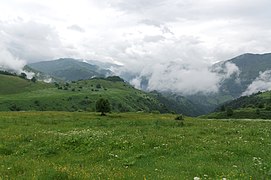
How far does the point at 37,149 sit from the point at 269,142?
697 inches

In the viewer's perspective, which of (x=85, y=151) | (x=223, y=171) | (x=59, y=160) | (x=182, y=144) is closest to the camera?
(x=223, y=171)

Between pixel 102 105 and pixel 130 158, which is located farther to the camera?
pixel 102 105

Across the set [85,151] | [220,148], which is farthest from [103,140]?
[220,148]

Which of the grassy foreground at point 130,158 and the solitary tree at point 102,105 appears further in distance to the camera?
the solitary tree at point 102,105

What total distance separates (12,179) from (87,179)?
3189 millimetres

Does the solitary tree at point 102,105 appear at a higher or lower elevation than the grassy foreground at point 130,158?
higher

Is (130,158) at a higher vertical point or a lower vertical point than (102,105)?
lower

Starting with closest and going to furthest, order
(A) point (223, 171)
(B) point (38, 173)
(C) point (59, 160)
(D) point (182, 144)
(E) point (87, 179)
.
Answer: (E) point (87, 179) < (B) point (38, 173) < (A) point (223, 171) < (C) point (59, 160) < (D) point (182, 144)

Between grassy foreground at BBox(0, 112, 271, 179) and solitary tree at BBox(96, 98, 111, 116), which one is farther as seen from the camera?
solitary tree at BBox(96, 98, 111, 116)

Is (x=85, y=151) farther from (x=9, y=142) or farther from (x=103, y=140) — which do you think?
(x=9, y=142)

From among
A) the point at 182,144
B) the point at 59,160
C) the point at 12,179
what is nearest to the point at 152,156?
the point at 182,144

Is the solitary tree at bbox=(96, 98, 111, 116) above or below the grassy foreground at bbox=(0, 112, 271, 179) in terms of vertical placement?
above

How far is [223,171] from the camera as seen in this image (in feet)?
48.4

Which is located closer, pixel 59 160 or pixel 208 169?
pixel 208 169
